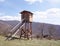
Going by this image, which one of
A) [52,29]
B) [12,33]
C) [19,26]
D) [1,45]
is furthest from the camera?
[52,29]

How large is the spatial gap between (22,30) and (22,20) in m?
1.81

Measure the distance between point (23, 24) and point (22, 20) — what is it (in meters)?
0.91

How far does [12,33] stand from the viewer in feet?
100

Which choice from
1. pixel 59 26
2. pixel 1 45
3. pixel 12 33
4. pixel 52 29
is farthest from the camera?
pixel 59 26

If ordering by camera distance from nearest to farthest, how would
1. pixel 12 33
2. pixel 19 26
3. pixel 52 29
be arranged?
pixel 12 33
pixel 19 26
pixel 52 29

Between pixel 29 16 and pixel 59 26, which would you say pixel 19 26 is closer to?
pixel 29 16

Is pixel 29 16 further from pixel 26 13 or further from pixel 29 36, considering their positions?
pixel 29 36

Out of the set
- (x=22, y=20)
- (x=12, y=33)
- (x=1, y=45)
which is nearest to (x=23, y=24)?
(x=22, y=20)

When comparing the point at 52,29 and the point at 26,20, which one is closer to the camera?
the point at 26,20

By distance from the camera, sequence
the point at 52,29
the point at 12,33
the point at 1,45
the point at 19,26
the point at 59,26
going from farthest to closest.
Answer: the point at 59,26 < the point at 52,29 < the point at 19,26 < the point at 12,33 < the point at 1,45

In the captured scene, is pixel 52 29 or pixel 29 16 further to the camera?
pixel 52 29

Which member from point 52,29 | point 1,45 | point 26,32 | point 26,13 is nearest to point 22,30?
point 26,32

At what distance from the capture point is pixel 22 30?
33469mm

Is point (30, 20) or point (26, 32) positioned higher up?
point (30, 20)
